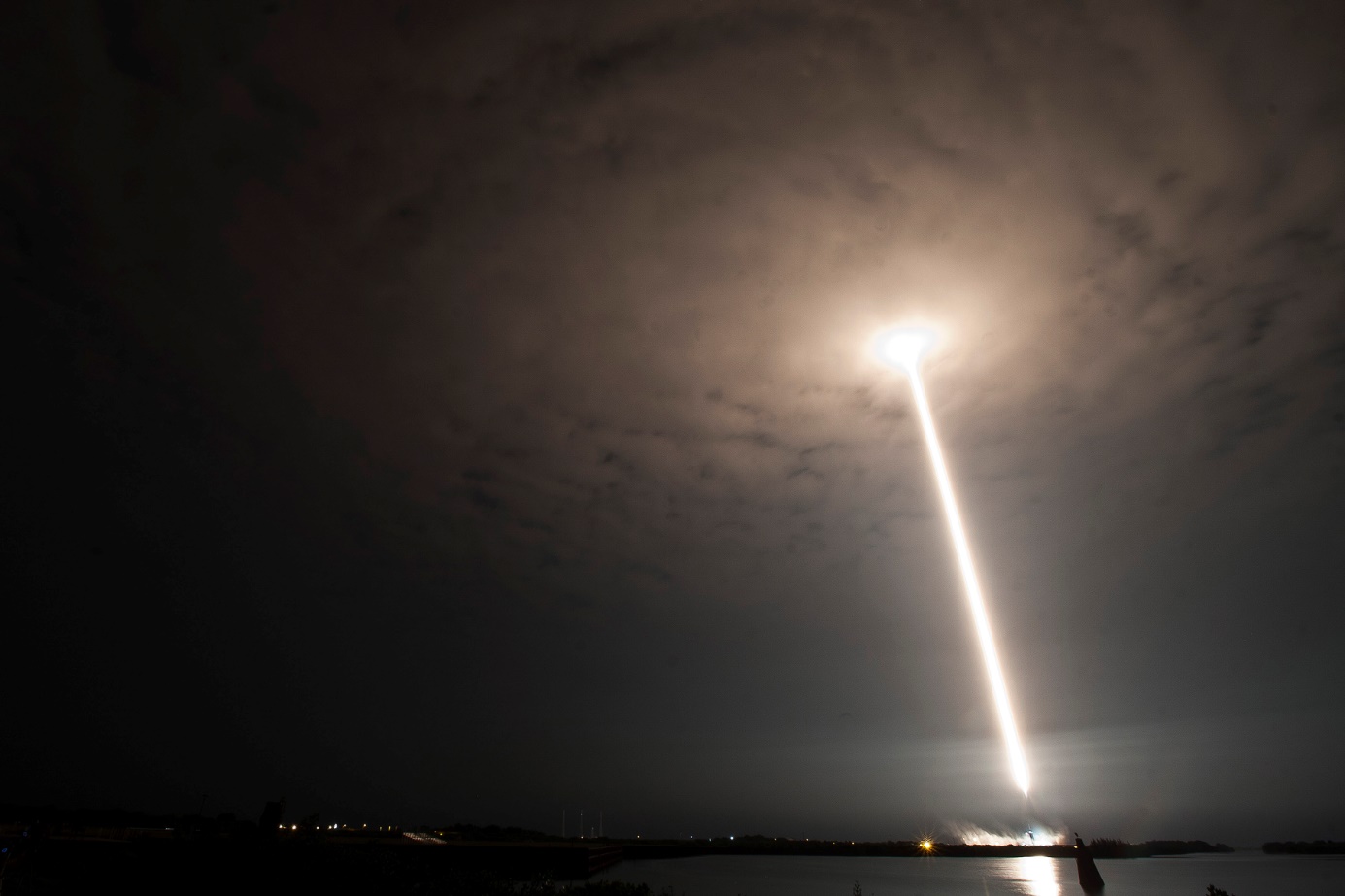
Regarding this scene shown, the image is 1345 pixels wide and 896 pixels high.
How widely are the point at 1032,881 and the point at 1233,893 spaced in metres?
27.9

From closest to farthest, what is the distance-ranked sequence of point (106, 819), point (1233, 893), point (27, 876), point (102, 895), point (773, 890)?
point (102, 895) < point (27, 876) < point (773, 890) < point (1233, 893) < point (106, 819)

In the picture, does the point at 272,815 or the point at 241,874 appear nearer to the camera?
the point at 241,874

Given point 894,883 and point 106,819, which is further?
point 106,819

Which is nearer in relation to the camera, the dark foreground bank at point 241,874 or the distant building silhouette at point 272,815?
the dark foreground bank at point 241,874

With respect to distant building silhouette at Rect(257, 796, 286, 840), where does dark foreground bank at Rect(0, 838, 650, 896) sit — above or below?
below

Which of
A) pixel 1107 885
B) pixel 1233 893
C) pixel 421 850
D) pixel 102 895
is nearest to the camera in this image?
pixel 102 895

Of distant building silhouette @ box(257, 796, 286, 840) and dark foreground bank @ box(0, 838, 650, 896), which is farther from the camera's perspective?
distant building silhouette @ box(257, 796, 286, 840)

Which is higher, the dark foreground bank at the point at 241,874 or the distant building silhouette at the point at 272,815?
the distant building silhouette at the point at 272,815

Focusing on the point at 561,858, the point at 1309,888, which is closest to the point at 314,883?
the point at 561,858

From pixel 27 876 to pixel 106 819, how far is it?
103 m

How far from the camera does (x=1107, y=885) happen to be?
8262 cm

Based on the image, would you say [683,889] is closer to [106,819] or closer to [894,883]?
[894,883]

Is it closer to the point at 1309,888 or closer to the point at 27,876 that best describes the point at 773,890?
the point at 27,876

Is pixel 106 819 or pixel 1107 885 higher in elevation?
pixel 106 819
